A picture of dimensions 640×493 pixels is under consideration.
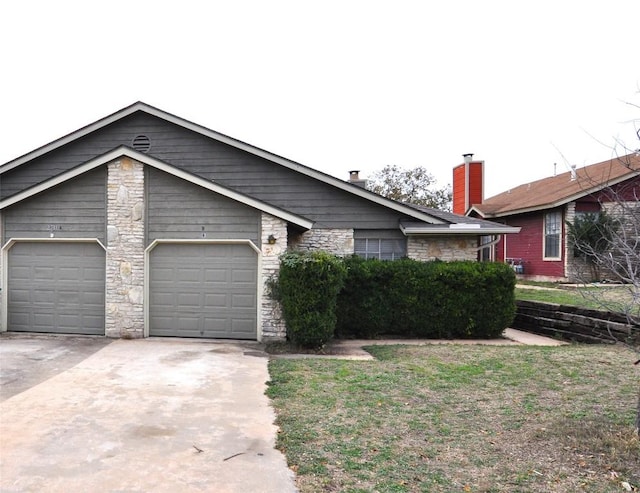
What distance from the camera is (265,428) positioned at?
14.6 ft

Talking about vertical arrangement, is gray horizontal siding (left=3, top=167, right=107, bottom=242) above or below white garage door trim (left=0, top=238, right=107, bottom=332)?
above

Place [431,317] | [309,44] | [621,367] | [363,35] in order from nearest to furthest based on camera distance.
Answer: [621,367], [431,317], [363,35], [309,44]

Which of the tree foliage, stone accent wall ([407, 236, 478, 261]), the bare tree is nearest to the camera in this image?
the bare tree

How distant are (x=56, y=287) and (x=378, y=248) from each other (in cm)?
736

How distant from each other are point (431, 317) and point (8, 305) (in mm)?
9042

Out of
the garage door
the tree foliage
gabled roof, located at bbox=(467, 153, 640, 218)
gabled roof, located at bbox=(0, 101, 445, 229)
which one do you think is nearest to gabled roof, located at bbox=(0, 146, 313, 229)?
the garage door

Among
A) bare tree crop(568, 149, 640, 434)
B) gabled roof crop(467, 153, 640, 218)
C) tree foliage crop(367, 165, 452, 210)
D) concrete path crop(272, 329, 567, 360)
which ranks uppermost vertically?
tree foliage crop(367, 165, 452, 210)

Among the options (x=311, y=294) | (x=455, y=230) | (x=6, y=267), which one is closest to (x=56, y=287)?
(x=6, y=267)

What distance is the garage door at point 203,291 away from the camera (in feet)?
30.7

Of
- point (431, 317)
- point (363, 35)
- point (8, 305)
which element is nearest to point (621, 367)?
point (431, 317)

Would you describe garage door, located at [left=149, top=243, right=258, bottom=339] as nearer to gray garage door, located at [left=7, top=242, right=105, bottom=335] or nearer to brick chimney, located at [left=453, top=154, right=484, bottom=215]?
gray garage door, located at [left=7, top=242, right=105, bottom=335]

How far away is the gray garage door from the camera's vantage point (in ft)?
31.2

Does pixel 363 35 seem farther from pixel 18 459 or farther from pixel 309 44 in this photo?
pixel 18 459

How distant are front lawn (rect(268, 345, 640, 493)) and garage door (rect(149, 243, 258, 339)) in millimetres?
2305
